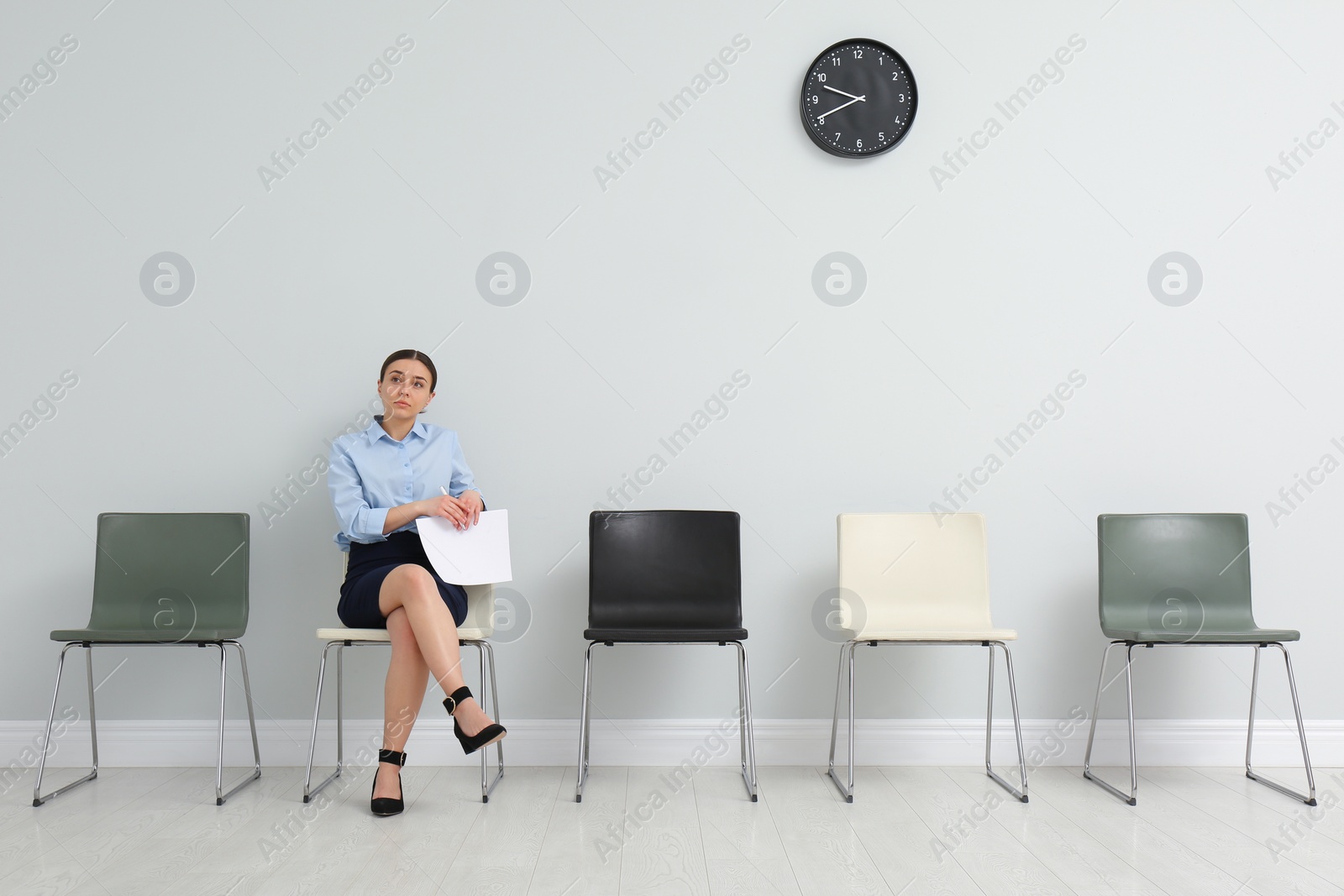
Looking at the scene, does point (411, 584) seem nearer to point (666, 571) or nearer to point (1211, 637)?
point (666, 571)

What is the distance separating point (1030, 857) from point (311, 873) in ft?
5.17

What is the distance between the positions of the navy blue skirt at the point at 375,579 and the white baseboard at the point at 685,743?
538 mm

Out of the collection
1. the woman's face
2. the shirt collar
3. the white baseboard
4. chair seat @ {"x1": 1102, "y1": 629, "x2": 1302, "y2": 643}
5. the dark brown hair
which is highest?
the dark brown hair

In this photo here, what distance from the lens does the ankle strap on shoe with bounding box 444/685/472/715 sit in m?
2.21

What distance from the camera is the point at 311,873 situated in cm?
189

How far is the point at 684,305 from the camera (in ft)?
9.69

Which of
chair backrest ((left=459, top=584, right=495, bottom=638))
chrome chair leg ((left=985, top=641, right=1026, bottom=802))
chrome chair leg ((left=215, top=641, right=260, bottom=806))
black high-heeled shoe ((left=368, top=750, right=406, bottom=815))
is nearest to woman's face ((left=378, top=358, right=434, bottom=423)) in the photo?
chair backrest ((left=459, top=584, right=495, bottom=638))

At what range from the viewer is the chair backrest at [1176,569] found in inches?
110

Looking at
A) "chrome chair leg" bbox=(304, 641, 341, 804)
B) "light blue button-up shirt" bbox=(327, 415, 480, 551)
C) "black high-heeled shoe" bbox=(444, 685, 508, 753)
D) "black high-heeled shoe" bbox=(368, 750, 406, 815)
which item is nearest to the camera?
"black high-heeled shoe" bbox=(444, 685, 508, 753)

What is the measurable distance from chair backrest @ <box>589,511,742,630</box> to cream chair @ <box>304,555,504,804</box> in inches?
12.5

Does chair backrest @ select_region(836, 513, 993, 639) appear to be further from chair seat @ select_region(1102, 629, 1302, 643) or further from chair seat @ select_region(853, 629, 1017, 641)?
chair seat @ select_region(1102, 629, 1302, 643)

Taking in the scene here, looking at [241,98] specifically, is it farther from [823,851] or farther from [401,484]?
[823,851]

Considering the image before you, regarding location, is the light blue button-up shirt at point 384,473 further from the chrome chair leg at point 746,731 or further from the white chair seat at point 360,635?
the chrome chair leg at point 746,731

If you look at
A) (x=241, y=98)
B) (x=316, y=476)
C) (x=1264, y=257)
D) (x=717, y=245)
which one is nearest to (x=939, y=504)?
(x=717, y=245)
